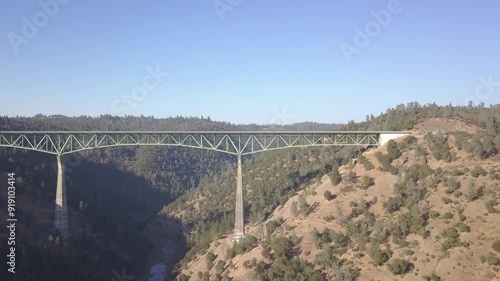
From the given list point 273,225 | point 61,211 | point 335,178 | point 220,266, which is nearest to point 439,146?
point 335,178

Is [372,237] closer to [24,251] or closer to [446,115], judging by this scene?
[446,115]

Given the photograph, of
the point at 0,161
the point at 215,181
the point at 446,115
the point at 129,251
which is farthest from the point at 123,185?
the point at 446,115

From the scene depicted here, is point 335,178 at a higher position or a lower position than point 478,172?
lower

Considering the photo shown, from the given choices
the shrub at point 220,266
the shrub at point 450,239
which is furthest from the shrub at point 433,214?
the shrub at point 220,266

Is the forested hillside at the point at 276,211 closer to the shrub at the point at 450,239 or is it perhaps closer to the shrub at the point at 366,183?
the shrub at the point at 366,183

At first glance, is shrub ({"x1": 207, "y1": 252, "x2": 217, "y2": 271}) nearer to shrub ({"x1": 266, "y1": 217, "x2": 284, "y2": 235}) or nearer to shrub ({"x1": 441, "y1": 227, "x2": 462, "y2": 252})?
shrub ({"x1": 266, "y1": 217, "x2": 284, "y2": 235})

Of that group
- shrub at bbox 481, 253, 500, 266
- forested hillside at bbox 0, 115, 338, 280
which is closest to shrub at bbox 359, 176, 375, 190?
shrub at bbox 481, 253, 500, 266

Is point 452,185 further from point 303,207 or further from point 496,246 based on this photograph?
point 303,207
